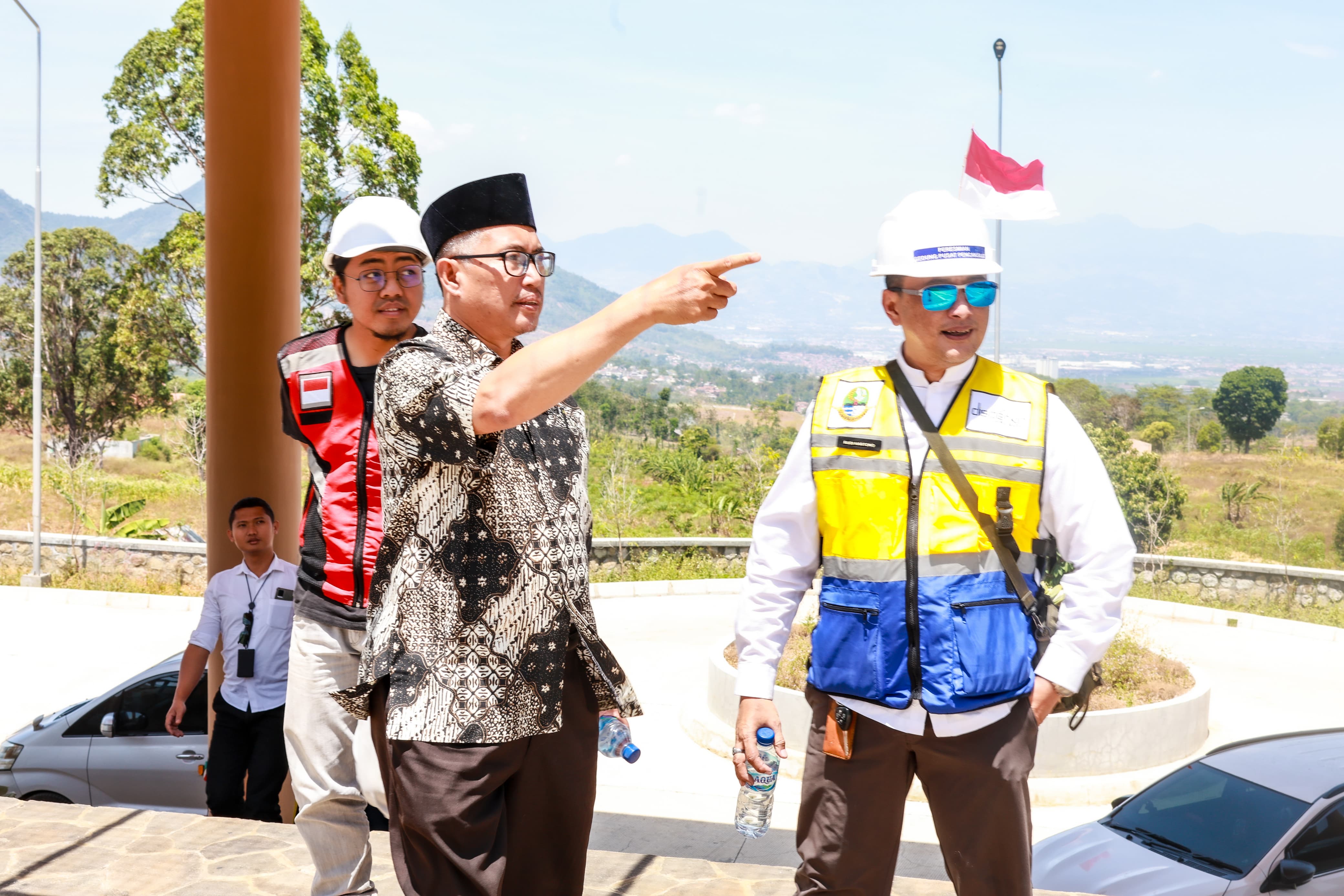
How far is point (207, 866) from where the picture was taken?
12.0ft

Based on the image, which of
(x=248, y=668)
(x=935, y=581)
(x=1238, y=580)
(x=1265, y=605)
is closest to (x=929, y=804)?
(x=935, y=581)

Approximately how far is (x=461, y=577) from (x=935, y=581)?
93cm

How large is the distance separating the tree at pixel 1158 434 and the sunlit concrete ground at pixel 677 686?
35.9m

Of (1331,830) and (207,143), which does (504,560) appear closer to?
(207,143)

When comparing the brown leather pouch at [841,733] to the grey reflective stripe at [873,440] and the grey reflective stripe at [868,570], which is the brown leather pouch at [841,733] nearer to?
the grey reflective stripe at [868,570]

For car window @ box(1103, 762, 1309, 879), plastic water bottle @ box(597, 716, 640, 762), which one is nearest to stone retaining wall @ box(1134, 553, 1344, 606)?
car window @ box(1103, 762, 1309, 879)

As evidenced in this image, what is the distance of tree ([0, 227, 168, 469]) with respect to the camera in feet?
123

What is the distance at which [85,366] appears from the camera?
126 ft

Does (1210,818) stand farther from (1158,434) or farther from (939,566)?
(1158,434)

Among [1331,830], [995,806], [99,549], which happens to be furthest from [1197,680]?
[99,549]

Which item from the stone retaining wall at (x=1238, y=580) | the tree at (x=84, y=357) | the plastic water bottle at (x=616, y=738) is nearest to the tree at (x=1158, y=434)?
the stone retaining wall at (x=1238, y=580)

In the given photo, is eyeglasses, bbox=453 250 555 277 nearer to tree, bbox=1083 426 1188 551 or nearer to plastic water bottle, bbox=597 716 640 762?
plastic water bottle, bbox=597 716 640 762

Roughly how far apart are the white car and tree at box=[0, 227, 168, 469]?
3143 cm

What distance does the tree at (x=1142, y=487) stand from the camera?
22.6m
